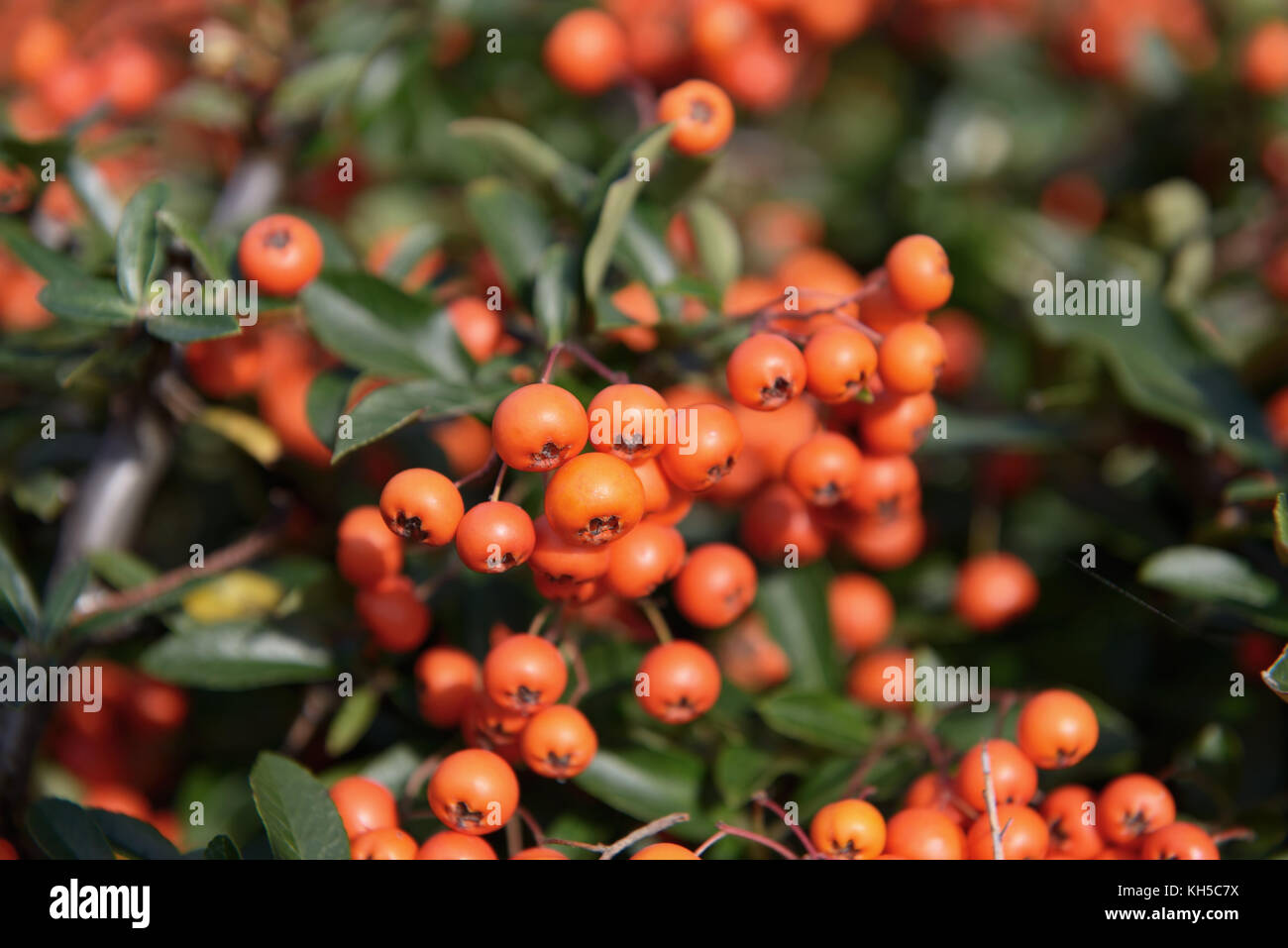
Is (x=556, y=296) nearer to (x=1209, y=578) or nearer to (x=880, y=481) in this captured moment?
(x=880, y=481)

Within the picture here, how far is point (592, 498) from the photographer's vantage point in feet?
4.33

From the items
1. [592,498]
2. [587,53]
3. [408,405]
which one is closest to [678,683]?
[592,498]

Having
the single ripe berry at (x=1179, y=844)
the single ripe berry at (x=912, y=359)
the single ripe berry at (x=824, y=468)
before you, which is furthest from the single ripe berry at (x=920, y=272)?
the single ripe berry at (x=1179, y=844)

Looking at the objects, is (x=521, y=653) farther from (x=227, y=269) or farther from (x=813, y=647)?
(x=227, y=269)

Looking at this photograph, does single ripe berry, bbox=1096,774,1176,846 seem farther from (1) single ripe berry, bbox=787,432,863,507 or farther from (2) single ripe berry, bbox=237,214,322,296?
(2) single ripe berry, bbox=237,214,322,296

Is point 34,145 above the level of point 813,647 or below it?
above

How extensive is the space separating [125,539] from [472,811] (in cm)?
112

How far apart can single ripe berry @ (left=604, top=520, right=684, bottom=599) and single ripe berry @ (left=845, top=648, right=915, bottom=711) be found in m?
0.64

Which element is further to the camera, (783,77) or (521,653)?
(783,77)

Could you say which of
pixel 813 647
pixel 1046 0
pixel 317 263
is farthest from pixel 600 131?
pixel 1046 0

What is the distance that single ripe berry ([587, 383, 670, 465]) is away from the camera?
1.40 meters

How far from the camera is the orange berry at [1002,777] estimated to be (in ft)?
4.97

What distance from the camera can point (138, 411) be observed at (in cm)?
196

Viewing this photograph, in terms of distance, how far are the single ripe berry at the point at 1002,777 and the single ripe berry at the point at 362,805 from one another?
0.91 meters
